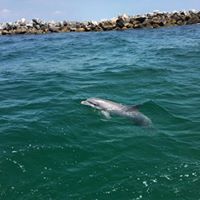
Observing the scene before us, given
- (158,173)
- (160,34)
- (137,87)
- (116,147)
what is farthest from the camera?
(160,34)

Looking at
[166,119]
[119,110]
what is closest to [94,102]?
[119,110]

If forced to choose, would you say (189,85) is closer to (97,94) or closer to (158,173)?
(97,94)

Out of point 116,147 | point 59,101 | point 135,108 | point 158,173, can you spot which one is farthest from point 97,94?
point 158,173

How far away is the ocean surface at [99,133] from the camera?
454 inches

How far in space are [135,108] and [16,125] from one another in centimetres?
472

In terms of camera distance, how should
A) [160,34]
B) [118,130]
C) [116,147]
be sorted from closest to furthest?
1. [116,147]
2. [118,130]
3. [160,34]

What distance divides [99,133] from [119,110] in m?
2.00

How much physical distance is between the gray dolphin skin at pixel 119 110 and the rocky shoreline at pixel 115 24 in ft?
125

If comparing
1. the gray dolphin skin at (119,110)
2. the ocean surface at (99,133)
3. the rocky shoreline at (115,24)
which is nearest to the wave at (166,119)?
the ocean surface at (99,133)

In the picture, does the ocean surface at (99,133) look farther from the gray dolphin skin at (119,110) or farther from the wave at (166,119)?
the gray dolphin skin at (119,110)

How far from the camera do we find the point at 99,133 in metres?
15.3

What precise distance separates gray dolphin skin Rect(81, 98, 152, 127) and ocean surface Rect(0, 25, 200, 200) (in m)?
0.25

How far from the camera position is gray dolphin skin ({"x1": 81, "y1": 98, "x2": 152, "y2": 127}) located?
1611 cm

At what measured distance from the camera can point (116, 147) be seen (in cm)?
1402
